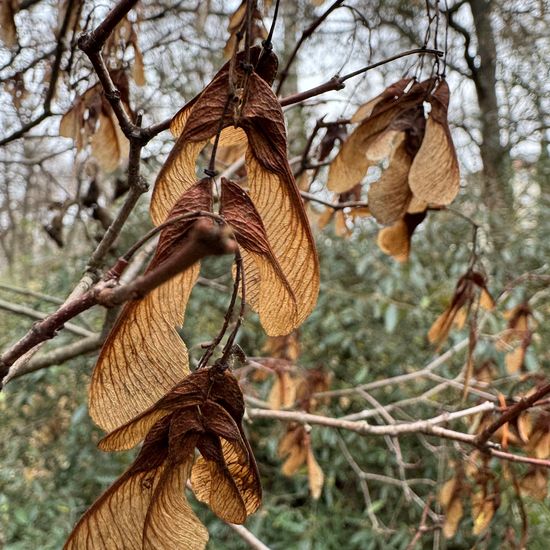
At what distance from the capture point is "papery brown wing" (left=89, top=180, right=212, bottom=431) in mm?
286

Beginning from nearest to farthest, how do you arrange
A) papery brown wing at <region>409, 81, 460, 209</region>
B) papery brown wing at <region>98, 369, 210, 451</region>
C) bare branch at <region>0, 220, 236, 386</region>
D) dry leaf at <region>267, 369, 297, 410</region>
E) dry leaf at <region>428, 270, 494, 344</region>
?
bare branch at <region>0, 220, 236, 386</region> < papery brown wing at <region>98, 369, 210, 451</region> < papery brown wing at <region>409, 81, 460, 209</region> < dry leaf at <region>428, 270, 494, 344</region> < dry leaf at <region>267, 369, 297, 410</region>

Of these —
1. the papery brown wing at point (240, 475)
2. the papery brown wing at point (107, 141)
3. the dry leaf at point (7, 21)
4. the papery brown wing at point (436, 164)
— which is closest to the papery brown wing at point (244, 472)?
the papery brown wing at point (240, 475)

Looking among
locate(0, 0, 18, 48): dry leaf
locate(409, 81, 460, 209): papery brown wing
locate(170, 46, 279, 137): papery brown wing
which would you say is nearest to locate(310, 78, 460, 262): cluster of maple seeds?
locate(409, 81, 460, 209): papery brown wing

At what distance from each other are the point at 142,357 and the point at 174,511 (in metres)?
0.08

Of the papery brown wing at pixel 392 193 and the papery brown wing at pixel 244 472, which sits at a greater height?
the papery brown wing at pixel 392 193

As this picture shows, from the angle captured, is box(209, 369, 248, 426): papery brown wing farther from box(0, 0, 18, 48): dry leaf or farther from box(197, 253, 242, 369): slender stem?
box(0, 0, 18, 48): dry leaf

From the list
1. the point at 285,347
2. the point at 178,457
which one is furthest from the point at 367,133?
the point at 285,347

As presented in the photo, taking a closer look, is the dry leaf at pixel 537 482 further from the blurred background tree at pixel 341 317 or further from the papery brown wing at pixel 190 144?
the papery brown wing at pixel 190 144

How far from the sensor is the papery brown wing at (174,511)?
28 cm

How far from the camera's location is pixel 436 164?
506 millimetres

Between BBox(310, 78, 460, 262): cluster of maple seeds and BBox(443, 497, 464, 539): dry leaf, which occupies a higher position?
BBox(310, 78, 460, 262): cluster of maple seeds

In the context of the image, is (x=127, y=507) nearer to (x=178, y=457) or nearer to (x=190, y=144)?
(x=178, y=457)

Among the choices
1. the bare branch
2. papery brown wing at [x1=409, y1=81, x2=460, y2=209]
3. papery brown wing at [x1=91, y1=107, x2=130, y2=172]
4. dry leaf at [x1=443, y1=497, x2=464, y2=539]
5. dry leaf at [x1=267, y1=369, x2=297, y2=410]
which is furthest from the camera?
dry leaf at [x1=267, y1=369, x2=297, y2=410]

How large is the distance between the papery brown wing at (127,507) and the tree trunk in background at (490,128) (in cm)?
198
